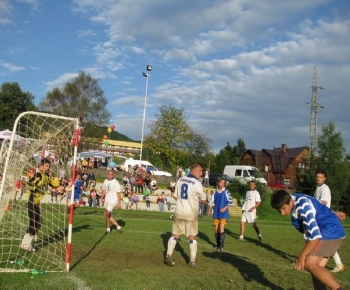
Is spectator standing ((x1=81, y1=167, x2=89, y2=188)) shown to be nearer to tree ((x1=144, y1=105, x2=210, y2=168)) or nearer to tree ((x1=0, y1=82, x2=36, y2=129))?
tree ((x1=144, y1=105, x2=210, y2=168))

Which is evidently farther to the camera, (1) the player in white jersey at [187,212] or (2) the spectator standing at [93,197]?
(2) the spectator standing at [93,197]

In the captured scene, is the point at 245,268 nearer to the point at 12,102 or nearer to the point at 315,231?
the point at 315,231

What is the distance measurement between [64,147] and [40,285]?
12.8 feet

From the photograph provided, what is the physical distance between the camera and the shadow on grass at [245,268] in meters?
7.06

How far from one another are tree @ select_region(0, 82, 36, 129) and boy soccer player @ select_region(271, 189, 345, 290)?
6555cm

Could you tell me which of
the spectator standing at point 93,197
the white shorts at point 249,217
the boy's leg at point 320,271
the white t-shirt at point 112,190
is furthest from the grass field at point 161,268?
the spectator standing at point 93,197

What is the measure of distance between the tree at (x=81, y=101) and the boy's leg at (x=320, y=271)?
159ft

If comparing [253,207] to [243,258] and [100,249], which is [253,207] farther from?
[100,249]

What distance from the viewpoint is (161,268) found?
305 inches

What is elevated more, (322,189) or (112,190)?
(322,189)

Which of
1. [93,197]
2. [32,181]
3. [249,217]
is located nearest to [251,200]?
[249,217]

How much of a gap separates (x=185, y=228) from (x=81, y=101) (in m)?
46.5

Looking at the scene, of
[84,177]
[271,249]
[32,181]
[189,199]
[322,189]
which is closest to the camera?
[189,199]

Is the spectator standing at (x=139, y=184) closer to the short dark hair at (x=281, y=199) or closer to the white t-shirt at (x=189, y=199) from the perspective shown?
the white t-shirt at (x=189, y=199)
